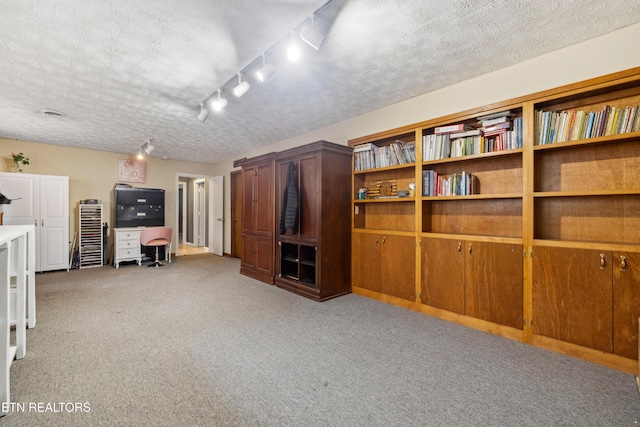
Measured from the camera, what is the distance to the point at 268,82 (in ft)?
9.72

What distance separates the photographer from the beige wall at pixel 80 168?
210 inches

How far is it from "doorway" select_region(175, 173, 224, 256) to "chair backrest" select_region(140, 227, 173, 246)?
1.38 meters

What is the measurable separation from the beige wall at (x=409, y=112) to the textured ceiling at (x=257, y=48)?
116 millimetres

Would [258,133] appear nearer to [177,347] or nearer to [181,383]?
[177,347]

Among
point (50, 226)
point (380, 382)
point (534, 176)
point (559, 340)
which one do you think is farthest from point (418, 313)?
point (50, 226)

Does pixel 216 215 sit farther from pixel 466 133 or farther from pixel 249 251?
pixel 466 133

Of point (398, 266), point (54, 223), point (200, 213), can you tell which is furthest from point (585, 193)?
point (200, 213)

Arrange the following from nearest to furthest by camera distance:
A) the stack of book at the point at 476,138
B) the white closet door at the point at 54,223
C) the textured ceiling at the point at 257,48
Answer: the textured ceiling at the point at 257,48
the stack of book at the point at 476,138
the white closet door at the point at 54,223

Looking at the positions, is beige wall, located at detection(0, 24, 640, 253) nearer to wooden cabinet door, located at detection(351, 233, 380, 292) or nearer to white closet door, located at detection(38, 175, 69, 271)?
white closet door, located at detection(38, 175, 69, 271)

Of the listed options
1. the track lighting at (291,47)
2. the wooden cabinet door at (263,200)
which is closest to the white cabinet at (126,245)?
the wooden cabinet door at (263,200)

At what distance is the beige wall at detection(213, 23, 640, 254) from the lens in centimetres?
213

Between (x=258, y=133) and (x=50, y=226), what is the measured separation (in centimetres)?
418

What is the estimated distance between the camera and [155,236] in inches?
217

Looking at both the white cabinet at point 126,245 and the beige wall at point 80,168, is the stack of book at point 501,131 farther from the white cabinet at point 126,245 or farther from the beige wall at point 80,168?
the beige wall at point 80,168
